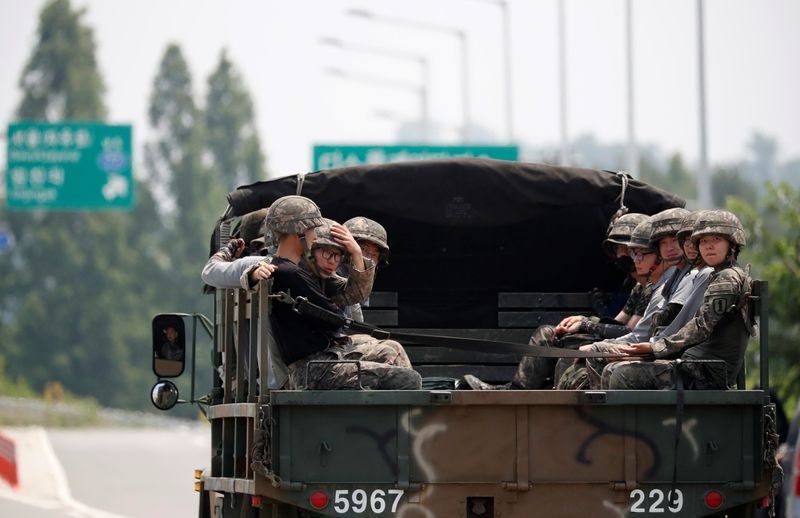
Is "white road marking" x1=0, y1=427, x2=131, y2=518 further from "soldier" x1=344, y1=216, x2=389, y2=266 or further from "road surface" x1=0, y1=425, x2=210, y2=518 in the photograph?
"soldier" x1=344, y1=216, x2=389, y2=266

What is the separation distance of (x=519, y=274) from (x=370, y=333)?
10.8 feet

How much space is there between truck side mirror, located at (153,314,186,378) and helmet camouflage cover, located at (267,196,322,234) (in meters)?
2.08

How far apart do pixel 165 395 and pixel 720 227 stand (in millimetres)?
3824

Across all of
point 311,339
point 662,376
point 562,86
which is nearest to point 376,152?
point 562,86

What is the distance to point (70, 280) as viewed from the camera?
78.2m

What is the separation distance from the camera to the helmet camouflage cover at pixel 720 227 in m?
10.2

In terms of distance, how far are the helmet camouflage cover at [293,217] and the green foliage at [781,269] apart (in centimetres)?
1567

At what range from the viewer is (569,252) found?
13.3 meters

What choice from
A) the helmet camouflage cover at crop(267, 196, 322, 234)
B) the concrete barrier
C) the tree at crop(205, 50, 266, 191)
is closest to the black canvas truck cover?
the helmet camouflage cover at crop(267, 196, 322, 234)

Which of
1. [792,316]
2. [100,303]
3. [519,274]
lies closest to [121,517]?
[519,274]

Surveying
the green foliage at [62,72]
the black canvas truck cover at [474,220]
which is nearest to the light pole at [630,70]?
the black canvas truck cover at [474,220]

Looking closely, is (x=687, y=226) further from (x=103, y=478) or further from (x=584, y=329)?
(x=103, y=478)

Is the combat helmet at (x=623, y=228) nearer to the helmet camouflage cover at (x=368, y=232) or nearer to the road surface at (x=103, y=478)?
the helmet camouflage cover at (x=368, y=232)

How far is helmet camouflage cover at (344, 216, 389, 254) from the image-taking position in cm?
1162
